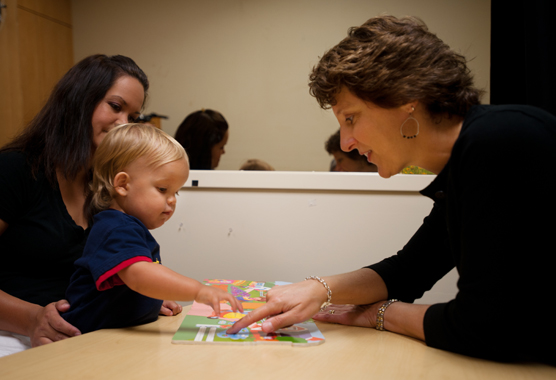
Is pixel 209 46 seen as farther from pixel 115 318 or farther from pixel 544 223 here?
pixel 544 223

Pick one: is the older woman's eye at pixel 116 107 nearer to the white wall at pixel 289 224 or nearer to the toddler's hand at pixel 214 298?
the white wall at pixel 289 224

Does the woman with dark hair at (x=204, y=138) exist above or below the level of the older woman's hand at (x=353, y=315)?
above

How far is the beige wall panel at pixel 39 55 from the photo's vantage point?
3242 millimetres

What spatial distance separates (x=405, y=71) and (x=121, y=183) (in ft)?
2.22

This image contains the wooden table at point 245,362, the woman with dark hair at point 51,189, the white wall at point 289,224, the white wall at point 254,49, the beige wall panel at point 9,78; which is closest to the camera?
the wooden table at point 245,362

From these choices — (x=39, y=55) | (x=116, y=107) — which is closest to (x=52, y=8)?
(x=39, y=55)

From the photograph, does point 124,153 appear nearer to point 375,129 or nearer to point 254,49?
point 375,129

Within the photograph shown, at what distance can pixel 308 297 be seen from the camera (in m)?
0.87

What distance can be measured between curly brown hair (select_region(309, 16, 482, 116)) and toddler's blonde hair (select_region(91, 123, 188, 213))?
0.42 meters

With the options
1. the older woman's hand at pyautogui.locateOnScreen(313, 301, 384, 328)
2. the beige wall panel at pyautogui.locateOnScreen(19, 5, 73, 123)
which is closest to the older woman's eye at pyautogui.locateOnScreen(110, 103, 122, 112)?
the older woman's hand at pyautogui.locateOnScreen(313, 301, 384, 328)

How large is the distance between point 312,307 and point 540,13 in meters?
1.37

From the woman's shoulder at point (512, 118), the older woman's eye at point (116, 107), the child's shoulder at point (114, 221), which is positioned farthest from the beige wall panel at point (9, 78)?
the woman's shoulder at point (512, 118)

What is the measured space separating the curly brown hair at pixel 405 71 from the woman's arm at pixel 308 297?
405 mm

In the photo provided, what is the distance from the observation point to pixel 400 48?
34.2 inches
